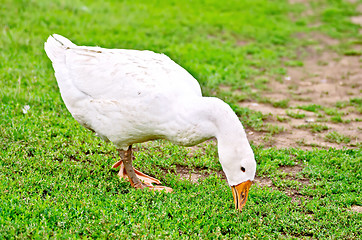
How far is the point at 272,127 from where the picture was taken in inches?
272

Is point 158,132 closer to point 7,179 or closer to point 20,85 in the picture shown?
point 7,179

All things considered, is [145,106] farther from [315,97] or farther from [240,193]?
[315,97]

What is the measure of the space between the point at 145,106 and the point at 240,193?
4.22 feet

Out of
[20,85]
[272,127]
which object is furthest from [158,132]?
[20,85]

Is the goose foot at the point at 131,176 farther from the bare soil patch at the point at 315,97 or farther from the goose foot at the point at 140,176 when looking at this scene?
the bare soil patch at the point at 315,97

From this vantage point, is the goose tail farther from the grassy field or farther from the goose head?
the goose head

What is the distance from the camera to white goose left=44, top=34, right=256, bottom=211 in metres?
4.19

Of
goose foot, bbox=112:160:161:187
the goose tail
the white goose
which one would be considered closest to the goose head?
the white goose

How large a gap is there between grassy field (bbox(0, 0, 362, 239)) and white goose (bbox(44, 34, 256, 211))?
411 mm

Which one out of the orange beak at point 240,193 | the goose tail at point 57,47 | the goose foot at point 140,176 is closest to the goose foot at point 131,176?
the goose foot at point 140,176

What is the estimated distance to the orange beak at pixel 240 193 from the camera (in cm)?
429

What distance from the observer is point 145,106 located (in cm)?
425

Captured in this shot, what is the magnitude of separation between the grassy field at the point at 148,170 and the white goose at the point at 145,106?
1.35 feet

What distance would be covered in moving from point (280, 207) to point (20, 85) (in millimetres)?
4703
